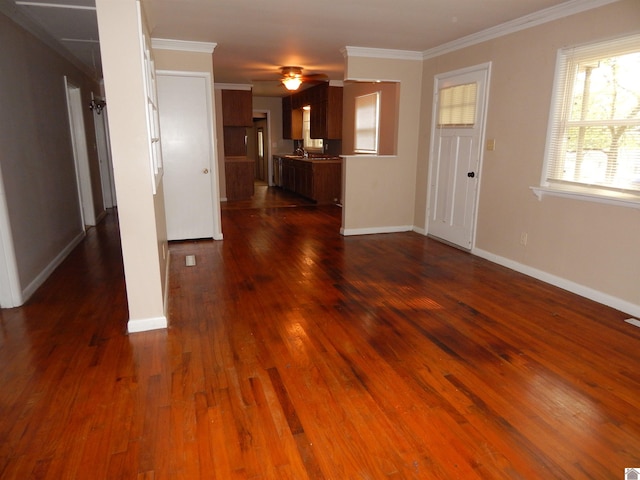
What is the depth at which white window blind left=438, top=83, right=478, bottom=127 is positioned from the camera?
16.2ft

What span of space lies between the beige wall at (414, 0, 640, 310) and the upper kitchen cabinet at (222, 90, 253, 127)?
5199 mm

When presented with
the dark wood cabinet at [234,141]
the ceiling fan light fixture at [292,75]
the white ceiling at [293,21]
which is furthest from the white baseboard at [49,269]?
the dark wood cabinet at [234,141]

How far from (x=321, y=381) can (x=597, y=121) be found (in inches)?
123

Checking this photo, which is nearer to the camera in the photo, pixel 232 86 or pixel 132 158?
pixel 132 158

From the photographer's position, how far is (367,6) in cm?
372

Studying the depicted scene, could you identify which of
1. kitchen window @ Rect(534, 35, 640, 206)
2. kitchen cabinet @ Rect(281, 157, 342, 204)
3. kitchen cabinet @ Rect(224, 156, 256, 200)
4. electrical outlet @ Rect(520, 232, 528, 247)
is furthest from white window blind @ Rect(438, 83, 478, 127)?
kitchen cabinet @ Rect(224, 156, 256, 200)

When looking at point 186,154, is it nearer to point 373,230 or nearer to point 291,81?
point 291,81

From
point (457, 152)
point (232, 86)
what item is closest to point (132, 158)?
point (457, 152)

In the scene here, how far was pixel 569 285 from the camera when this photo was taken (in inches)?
151

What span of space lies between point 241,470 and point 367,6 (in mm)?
3713

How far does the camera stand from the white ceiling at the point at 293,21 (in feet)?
12.0

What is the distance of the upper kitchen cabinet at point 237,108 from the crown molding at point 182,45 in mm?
4061

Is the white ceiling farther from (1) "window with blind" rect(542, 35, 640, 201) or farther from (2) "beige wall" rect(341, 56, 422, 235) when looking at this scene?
(1) "window with blind" rect(542, 35, 640, 201)

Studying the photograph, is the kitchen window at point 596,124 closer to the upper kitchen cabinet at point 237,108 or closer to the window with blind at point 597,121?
the window with blind at point 597,121
